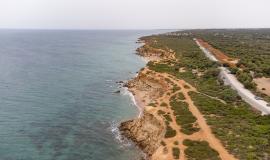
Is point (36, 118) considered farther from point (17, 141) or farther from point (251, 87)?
point (251, 87)

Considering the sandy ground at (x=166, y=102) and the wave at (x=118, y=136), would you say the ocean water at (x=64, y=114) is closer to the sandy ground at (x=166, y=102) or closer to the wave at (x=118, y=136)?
the wave at (x=118, y=136)

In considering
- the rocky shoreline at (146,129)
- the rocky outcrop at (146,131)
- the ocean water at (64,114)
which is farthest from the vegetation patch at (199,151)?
the ocean water at (64,114)

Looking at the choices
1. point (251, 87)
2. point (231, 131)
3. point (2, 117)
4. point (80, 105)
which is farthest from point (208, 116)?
point (2, 117)

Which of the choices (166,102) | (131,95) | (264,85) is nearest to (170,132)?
(166,102)

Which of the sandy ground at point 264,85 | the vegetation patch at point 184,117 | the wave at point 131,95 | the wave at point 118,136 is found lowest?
the wave at point 131,95

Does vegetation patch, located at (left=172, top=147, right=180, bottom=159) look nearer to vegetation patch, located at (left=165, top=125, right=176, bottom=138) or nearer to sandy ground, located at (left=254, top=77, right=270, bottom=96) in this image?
vegetation patch, located at (left=165, top=125, right=176, bottom=138)
